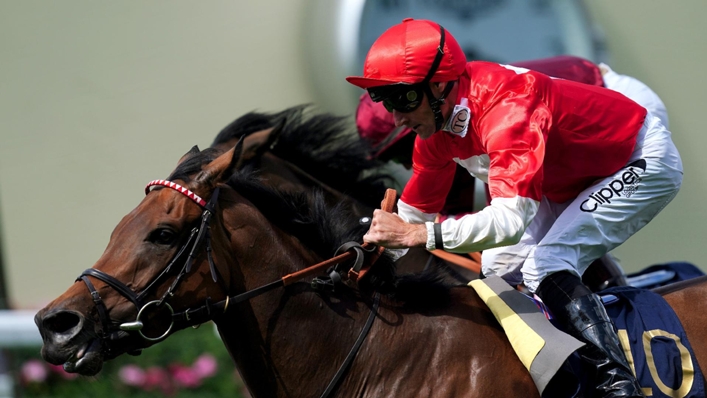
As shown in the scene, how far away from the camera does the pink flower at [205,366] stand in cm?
521

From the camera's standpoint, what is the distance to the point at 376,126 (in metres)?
4.43

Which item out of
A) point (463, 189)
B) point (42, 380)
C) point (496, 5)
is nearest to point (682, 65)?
point (496, 5)

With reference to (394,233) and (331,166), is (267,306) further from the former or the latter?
(331,166)

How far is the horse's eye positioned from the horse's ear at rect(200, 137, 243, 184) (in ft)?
0.69

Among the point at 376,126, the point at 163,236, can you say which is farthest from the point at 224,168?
the point at 376,126

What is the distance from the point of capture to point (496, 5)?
5.48m

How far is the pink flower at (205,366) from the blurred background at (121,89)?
100cm

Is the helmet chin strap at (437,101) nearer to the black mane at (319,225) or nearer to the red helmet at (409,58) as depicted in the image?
the red helmet at (409,58)

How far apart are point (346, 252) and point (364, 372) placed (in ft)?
1.26

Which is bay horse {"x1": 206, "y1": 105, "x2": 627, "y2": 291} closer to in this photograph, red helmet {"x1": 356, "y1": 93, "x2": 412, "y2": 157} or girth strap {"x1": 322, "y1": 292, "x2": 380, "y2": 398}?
red helmet {"x1": 356, "y1": 93, "x2": 412, "y2": 157}

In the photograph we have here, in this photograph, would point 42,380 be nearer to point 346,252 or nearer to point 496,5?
point 346,252

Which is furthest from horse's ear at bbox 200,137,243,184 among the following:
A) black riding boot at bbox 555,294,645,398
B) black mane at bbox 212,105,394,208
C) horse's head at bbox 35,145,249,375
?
black mane at bbox 212,105,394,208

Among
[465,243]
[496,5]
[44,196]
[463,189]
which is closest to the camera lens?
[465,243]

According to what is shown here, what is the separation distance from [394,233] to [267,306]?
47cm
